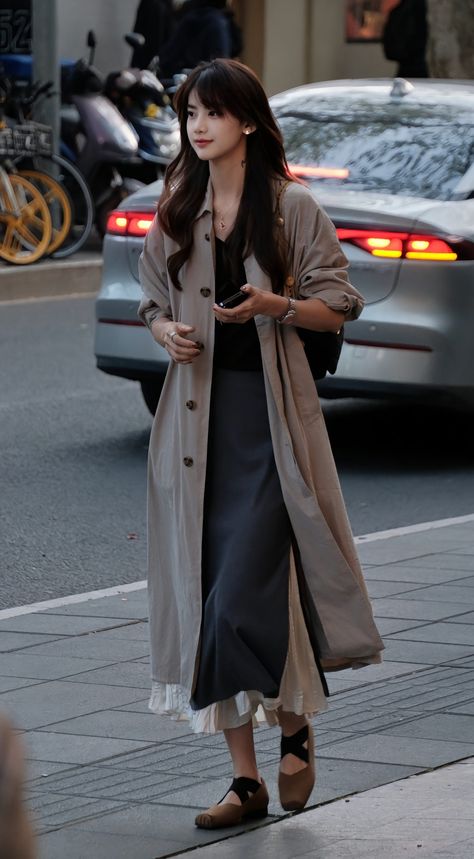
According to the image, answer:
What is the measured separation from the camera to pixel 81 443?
9.05 metres

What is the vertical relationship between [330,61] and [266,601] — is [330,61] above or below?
below

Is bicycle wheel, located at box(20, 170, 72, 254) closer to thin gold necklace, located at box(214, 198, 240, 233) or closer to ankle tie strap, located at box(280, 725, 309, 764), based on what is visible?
thin gold necklace, located at box(214, 198, 240, 233)

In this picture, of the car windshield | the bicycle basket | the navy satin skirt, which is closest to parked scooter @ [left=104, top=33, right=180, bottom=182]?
the bicycle basket

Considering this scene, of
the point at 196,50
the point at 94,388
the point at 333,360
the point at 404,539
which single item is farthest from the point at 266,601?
the point at 196,50

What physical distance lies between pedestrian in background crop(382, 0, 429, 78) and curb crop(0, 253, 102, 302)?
203 inches

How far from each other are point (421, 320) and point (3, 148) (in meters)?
7.04

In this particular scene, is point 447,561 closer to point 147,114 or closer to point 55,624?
point 55,624

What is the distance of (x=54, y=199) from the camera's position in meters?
14.8

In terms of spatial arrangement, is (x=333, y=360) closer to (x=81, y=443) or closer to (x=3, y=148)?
(x=81, y=443)

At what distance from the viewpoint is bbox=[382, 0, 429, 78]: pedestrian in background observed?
18547 mm

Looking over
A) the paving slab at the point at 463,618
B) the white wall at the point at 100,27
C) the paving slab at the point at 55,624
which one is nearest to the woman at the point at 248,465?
the paving slab at the point at 55,624

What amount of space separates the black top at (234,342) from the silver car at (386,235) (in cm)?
405

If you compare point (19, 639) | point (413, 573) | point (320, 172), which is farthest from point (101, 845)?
point (320, 172)

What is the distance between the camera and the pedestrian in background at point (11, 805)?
153cm
